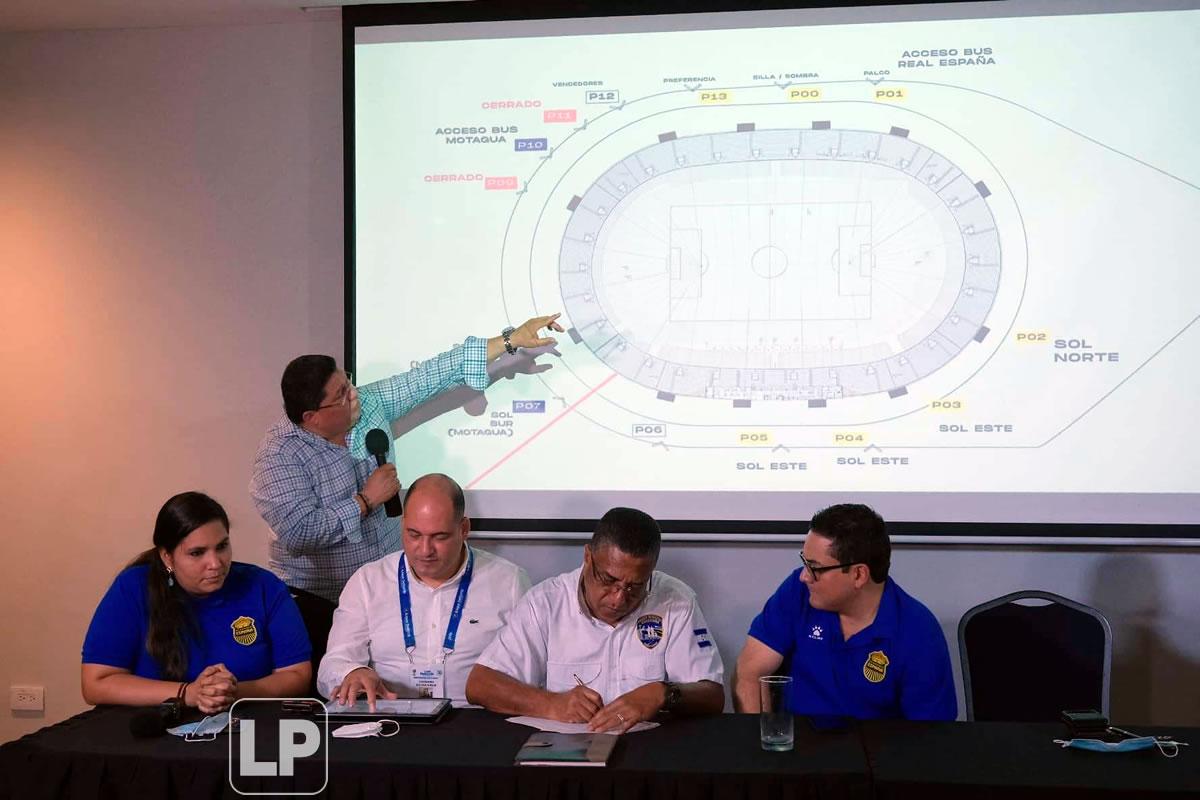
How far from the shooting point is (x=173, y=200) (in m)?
4.29

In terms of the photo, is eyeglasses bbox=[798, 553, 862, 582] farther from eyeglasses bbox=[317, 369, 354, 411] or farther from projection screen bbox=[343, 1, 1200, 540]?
eyeglasses bbox=[317, 369, 354, 411]

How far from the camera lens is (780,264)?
382cm

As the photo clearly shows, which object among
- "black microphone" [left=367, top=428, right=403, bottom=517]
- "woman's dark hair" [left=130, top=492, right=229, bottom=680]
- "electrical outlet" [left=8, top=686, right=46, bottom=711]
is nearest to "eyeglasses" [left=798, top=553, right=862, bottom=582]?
"woman's dark hair" [left=130, top=492, right=229, bottom=680]

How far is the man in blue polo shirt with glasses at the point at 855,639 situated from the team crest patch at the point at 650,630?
25 cm

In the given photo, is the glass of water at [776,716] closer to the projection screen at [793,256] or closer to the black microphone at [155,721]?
the black microphone at [155,721]

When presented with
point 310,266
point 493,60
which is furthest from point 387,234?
point 493,60

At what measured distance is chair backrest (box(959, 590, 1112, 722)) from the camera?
9.59 ft

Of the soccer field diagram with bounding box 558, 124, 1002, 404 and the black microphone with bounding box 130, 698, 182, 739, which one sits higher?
the soccer field diagram with bounding box 558, 124, 1002, 404

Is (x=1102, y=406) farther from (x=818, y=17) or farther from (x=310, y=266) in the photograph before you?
(x=310, y=266)

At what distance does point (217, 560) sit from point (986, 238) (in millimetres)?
2626

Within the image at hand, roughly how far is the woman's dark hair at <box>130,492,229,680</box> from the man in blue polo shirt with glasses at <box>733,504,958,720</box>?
1.39 m

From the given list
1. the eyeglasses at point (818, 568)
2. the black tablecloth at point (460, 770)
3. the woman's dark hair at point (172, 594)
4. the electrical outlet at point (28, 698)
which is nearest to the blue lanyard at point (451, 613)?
the woman's dark hair at point (172, 594)

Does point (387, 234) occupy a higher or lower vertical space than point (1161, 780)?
higher

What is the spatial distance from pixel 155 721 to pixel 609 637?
3.42ft
